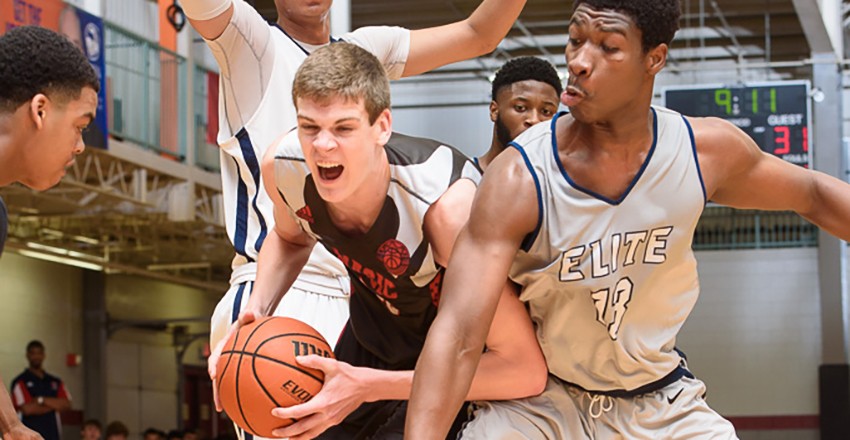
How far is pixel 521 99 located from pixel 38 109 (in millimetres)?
1910

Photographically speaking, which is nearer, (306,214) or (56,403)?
(306,214)

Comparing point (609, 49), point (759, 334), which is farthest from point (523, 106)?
point (759, 334)

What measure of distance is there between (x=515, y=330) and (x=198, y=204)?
14.5m

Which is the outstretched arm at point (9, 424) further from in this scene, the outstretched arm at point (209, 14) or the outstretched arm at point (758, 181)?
the outstretched arm at point (758, 181)

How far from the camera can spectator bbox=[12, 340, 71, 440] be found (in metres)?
14.4

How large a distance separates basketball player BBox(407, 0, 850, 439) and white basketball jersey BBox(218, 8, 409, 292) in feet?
4.39

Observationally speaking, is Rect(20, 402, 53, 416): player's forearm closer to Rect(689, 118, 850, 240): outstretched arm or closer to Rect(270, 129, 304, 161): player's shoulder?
Rect(270, 129, 304, 161): player's shoulder

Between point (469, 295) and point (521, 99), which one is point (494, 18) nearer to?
point (521, 99)

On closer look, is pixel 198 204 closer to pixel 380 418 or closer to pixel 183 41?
pixel 183 41

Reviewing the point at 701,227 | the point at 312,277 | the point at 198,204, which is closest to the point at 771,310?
the point at 701,227

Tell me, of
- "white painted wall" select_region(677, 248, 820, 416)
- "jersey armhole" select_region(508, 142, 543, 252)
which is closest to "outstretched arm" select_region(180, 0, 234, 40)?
"jersey armhole" select_region(508, 142, 543, 252)

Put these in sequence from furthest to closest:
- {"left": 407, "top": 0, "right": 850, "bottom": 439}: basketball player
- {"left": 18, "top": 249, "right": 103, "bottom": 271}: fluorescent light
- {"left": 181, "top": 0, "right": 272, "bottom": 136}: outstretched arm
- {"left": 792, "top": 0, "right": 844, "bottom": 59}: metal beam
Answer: {"left": 18, "top": 249, "right": 103, "bottom": 271}: fluorescent light
{"left": 792, "top": 0, "right": 844, "bottom": 59}: metal beam
{"left": 181, "top": 0, "right": 272, "bottom": 136}: outstretched arm
{"left": 407, "top": 0, "right": 850, "bottom": 439}: basketball player

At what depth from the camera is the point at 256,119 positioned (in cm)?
468

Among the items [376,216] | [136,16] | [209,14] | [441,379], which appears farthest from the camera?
[136,16]
